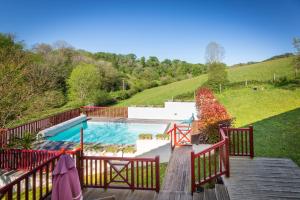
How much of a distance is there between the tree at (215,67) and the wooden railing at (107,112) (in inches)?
418

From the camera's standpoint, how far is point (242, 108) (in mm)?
18344

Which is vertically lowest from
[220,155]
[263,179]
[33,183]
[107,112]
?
[263,179]

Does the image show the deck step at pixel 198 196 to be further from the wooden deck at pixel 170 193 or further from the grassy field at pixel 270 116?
the grassy field at pixel 270 116

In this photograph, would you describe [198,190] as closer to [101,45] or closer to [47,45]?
[47,45]

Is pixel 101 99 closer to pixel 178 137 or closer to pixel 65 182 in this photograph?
pixel 178 137

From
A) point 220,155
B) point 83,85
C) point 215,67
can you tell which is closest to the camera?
point 220,155

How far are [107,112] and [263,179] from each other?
53.4ft

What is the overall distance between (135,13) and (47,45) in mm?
23347

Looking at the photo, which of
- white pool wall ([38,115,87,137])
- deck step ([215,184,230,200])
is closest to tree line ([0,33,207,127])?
white pool wall ([38,115,87,137])

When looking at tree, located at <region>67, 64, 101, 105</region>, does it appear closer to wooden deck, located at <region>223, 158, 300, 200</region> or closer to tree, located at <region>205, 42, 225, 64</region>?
tree, located at <region>205, 42, 225, 64</region>

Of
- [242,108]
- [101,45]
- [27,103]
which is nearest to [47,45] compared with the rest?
[101,45]

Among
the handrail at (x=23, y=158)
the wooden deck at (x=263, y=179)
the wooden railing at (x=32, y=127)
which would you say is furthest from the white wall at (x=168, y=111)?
the wooden deck at (x=263, y=179)

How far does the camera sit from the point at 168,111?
18.7m

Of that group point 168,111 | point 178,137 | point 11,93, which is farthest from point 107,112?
point 178,137
